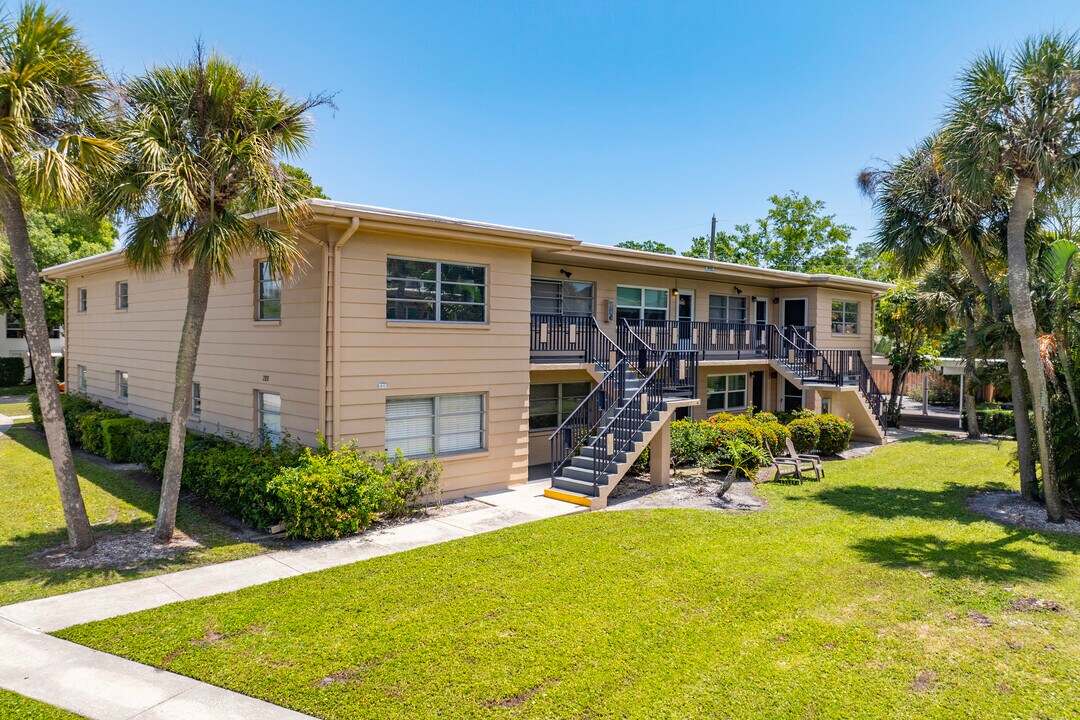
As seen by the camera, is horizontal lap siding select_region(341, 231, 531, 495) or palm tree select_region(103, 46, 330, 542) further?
horizontal lap siding select_region(341, 231, 531, 495)

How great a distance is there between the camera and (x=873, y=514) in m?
11.1

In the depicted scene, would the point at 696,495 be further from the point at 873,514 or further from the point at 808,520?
the point at 873,514

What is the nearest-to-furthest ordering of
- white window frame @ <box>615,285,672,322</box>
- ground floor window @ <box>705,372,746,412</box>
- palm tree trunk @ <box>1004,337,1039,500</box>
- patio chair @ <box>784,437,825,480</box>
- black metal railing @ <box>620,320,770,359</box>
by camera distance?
palm tree trunk @ <box>1004,337,1039,500</box>, patio chair @ <box>784,437,825,480</box>, black metal railing @ <box>620,320,770,359</box>, white window frame @ <box>615,285,672,322</box>, ground floor window @ <box>705,372,746,412</box>

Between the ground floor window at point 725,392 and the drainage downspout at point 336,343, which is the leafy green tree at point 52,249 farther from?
the ground floor window at point 725,392

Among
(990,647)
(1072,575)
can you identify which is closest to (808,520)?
(1072,575)

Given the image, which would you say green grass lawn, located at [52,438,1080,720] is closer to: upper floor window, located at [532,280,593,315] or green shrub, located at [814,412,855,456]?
upper floor window, located at [532,280,593,315]

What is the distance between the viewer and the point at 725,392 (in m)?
20.4

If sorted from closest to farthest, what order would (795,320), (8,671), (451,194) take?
(8,671), (795,320), (451,194)

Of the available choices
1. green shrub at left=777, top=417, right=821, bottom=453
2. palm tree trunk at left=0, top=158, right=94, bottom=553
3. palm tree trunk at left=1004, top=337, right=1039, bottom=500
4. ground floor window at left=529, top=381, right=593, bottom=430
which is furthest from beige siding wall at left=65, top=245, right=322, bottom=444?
palm tree trunk at left=1004, top=337, right=1039, bottom=500

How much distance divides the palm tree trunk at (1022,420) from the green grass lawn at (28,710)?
15.0m

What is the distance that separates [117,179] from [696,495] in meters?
11.2

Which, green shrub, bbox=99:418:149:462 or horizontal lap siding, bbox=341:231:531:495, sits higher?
horizontal lap siding, bbox=341:231:531:495

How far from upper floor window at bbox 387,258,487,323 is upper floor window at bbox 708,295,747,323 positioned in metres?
10.2

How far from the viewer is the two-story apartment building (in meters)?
10.6
